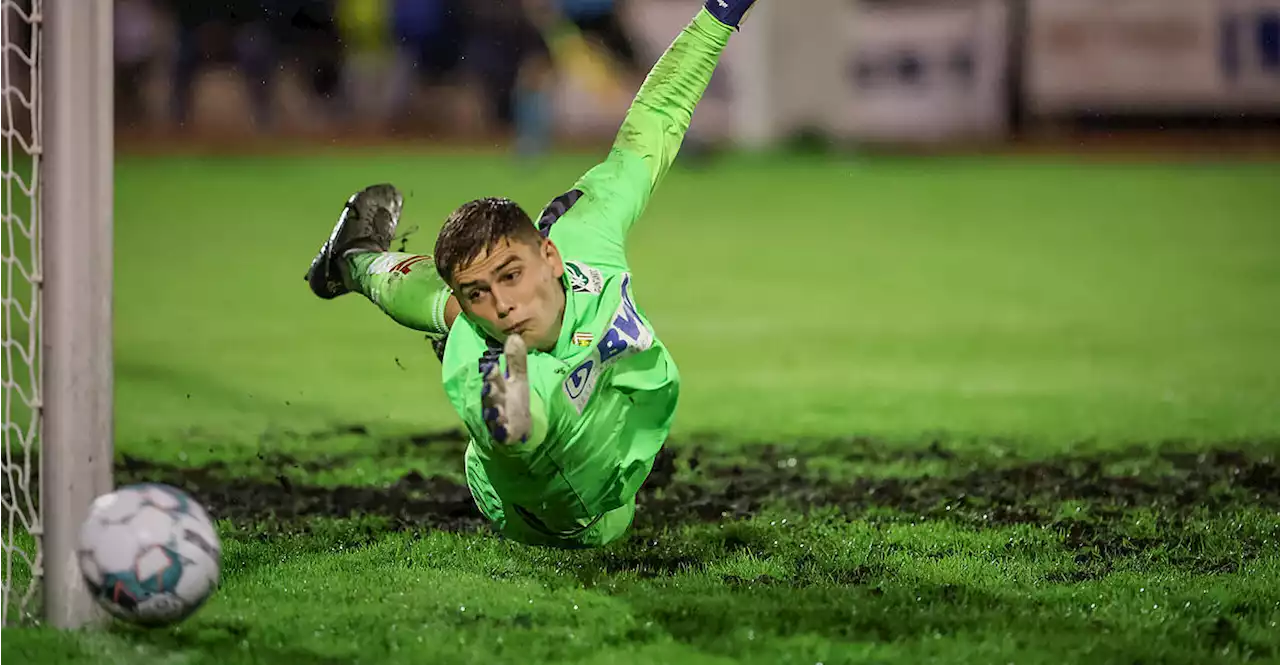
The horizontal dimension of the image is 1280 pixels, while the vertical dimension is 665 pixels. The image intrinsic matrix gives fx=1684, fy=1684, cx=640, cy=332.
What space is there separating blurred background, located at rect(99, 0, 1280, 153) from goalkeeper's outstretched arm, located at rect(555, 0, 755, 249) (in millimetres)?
15361

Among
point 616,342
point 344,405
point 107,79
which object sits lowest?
point 344,405

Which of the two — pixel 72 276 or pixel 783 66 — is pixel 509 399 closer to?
pixel 72 276

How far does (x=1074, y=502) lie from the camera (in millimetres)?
5688

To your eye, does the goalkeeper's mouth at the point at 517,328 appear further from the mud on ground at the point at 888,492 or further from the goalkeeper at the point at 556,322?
the mud on ground at the point at 888,492

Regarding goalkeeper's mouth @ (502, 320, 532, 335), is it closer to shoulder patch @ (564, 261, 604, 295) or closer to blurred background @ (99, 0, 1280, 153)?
shoulder patch @ (564, 261, 604, 295)

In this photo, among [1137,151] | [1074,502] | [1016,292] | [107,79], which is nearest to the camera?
[107,79]

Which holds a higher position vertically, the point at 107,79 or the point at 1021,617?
the point at 107,79

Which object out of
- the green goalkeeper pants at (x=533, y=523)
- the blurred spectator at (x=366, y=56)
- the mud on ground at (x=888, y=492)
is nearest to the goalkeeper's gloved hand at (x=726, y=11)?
the green goalkeeper pants at (x=533, y=523)

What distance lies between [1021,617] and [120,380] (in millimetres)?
5444

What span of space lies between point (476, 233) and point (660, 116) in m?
1.06

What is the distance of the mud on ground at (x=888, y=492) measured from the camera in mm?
5395

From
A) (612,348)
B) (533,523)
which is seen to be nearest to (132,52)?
(533,523)

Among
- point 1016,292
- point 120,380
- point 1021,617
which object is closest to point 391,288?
point 1021,617

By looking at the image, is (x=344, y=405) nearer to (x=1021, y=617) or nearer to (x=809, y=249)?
(x=1021, y=617)
